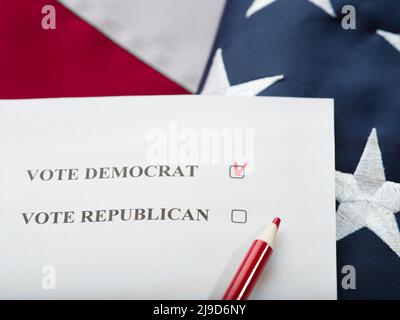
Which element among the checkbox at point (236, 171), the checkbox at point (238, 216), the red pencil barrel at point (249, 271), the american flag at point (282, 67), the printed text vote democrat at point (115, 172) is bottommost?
the red pencil barrel at point (249, 271)

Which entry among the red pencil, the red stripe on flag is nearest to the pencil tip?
the red pencil

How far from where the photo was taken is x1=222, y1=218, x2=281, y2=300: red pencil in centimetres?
39

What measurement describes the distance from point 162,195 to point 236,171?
0.06 metres

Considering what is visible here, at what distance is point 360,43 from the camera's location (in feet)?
1.56

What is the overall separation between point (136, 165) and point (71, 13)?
21 cm

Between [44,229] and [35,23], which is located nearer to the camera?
[44,229]

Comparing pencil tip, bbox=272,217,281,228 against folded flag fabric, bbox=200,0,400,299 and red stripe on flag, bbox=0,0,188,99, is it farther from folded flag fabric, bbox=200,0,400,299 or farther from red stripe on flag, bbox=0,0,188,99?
red stripe on flag, bbox=0,0,188,99

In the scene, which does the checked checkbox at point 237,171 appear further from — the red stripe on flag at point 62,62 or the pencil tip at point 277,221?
the red stripe on flag at point 62,62

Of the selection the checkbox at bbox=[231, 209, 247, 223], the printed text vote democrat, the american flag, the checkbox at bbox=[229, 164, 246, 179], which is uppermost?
the american flag

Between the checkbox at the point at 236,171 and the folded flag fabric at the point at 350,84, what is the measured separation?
0.25 ft

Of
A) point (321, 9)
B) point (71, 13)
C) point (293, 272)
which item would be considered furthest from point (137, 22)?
point (293, 272)

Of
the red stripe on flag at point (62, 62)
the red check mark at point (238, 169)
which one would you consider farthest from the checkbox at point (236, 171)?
the red stripe on flag at point (62, 62)

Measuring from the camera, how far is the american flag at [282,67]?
43cm

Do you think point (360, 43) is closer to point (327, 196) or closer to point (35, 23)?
point (327, 196)
